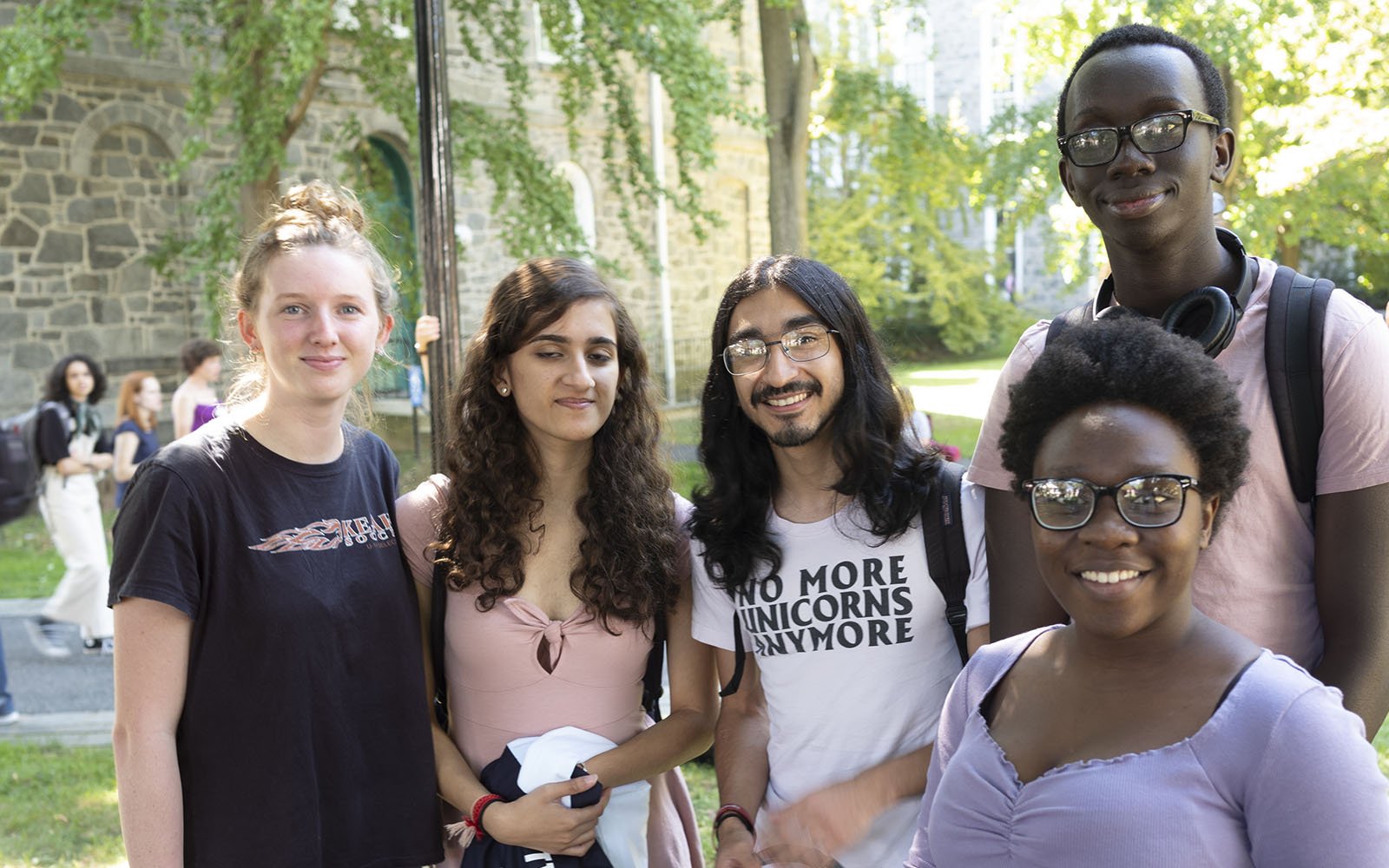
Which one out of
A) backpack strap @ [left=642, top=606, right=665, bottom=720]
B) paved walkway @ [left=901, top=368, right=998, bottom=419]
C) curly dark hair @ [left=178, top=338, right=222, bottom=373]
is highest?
curly dark hair @ [left=178, top=338, right=222, bottom=373]

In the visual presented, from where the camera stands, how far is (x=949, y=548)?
8.14 ft

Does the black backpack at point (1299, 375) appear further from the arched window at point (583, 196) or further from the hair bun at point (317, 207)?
the arched window at point (583, 196)

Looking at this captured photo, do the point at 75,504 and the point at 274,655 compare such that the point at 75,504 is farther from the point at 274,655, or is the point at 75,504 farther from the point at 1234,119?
the point at 1234,119

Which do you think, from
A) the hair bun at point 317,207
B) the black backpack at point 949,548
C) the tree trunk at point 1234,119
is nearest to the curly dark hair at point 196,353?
the hair bun at point 317,207

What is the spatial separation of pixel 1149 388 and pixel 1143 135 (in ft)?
1.95

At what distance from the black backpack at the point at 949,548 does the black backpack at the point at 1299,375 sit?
0.67 meters

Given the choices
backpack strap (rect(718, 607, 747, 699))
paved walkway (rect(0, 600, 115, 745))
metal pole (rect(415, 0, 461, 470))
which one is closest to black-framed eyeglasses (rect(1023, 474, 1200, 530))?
backpack strap (rect(718, 607, 747, 699))

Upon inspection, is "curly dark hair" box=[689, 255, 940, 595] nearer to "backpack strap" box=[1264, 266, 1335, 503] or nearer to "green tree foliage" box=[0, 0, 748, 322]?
"backpack strap" box=[1264, 266, 1335, 503]

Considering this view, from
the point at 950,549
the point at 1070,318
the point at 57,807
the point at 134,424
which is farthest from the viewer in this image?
the point at 134,424

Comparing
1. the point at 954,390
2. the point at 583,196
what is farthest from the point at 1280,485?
the point at 954,390

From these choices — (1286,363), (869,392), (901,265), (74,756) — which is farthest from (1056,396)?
(901,265)

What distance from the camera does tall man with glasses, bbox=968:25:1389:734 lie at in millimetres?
1900

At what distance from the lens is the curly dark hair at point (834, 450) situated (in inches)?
100

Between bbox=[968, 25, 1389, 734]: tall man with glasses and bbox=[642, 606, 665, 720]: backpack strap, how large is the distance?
0.97 m
